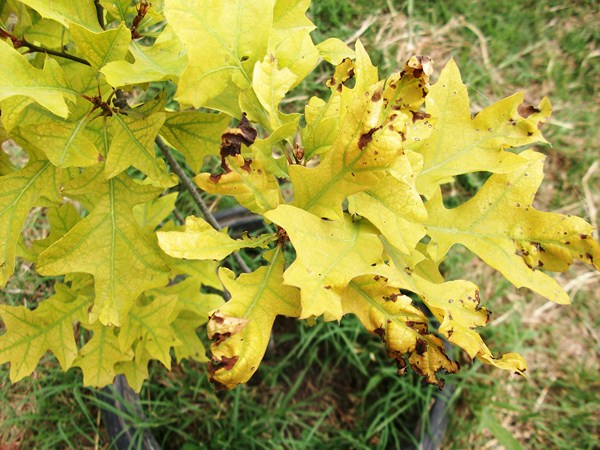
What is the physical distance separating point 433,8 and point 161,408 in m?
2.27

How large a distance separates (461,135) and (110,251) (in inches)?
26.0

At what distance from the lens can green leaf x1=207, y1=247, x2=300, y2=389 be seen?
768 millimetres

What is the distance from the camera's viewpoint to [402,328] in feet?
2.69

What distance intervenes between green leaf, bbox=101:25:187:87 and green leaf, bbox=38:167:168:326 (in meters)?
0.23

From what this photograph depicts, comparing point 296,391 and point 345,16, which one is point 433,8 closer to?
point 345,16

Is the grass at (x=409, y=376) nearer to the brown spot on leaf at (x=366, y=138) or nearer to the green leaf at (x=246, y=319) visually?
the green leaf at (x=246, y=319)

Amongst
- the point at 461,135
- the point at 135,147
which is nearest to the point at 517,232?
the point at 461,135

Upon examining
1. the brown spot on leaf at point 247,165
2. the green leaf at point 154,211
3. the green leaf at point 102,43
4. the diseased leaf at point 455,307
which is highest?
the green leaf at point 102,43

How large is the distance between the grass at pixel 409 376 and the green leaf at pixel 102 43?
121 centimetres

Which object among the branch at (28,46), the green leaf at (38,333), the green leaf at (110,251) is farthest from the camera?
the green leaf at (38,333)

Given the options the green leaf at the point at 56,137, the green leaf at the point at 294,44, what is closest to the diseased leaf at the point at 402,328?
the green leaf at the point at 294,44

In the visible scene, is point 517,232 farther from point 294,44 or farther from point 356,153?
point 294,44

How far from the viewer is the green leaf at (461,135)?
949 mm

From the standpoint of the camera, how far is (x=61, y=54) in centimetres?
97
